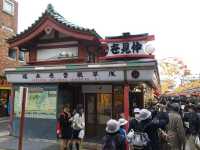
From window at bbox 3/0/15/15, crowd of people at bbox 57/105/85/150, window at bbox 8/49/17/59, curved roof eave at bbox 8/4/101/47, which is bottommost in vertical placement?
crowd of people at bbox 57/105/85/150

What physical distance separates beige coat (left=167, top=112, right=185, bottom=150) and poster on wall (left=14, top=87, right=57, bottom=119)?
690cm

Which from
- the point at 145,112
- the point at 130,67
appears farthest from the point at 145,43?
the point at 145,112

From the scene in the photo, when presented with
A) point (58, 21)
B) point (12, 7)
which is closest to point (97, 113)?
point (58, 21)

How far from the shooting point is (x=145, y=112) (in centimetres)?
716

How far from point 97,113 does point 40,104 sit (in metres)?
2.81

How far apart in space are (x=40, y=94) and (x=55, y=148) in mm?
3203

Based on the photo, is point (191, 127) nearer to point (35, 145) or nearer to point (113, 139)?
point (113, 139)

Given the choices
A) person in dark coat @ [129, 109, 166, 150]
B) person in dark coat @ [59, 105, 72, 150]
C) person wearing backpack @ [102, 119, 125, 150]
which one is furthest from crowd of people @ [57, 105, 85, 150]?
person wearing backpack @ [102, 119, 125, 150]

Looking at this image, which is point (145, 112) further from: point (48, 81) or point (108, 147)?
point (48, 81)

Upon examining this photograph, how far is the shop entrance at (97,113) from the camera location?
1561 cm

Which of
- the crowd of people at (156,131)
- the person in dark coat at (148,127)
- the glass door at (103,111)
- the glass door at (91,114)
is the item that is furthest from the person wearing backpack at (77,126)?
the person in dark coat at (148,127)

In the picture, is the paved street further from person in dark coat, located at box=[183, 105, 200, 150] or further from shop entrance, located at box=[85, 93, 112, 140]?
person in dark coat, located at box=[183, 105, 200, 150]

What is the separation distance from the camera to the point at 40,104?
15391 millimetres

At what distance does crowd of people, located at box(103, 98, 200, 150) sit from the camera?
6.45m
